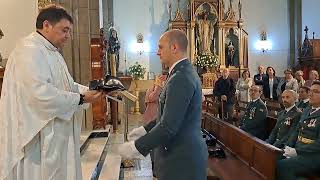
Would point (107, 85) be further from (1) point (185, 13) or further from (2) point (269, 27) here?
(2) point (269, 27)

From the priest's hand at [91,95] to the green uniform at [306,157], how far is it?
85.1 inches

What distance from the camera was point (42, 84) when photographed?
97.3 inches

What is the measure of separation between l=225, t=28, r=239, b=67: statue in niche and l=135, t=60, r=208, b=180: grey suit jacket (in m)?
12.8

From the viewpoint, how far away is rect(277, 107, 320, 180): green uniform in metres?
4.01

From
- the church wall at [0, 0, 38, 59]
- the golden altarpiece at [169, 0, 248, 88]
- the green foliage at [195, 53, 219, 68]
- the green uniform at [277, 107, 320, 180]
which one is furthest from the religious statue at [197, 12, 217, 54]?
the green uniform at [277, 107, 320, 180]

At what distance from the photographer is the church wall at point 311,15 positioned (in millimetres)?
14976

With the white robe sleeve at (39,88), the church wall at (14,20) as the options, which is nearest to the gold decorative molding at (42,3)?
→ the church wall at (14,20)

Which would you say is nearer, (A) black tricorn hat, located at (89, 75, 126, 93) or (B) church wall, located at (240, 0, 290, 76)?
(A) black tricorn hat, located at (89, 75, 126, 93)

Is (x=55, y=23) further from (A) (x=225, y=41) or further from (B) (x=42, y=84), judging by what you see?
(A) (x=225, y=41)

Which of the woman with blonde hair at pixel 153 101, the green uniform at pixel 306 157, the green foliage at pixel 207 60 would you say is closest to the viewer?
the green uniform at pixel 306 157

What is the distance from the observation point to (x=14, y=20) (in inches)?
273

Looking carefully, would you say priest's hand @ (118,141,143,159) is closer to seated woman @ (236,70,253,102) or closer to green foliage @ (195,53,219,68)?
seated woman @ (236,70,253,102)

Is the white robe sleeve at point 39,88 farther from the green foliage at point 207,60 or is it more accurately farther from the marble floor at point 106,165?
the green foliage at point 207,60

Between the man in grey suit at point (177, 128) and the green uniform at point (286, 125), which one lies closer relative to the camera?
the man in grey suit at point (177, 128)
